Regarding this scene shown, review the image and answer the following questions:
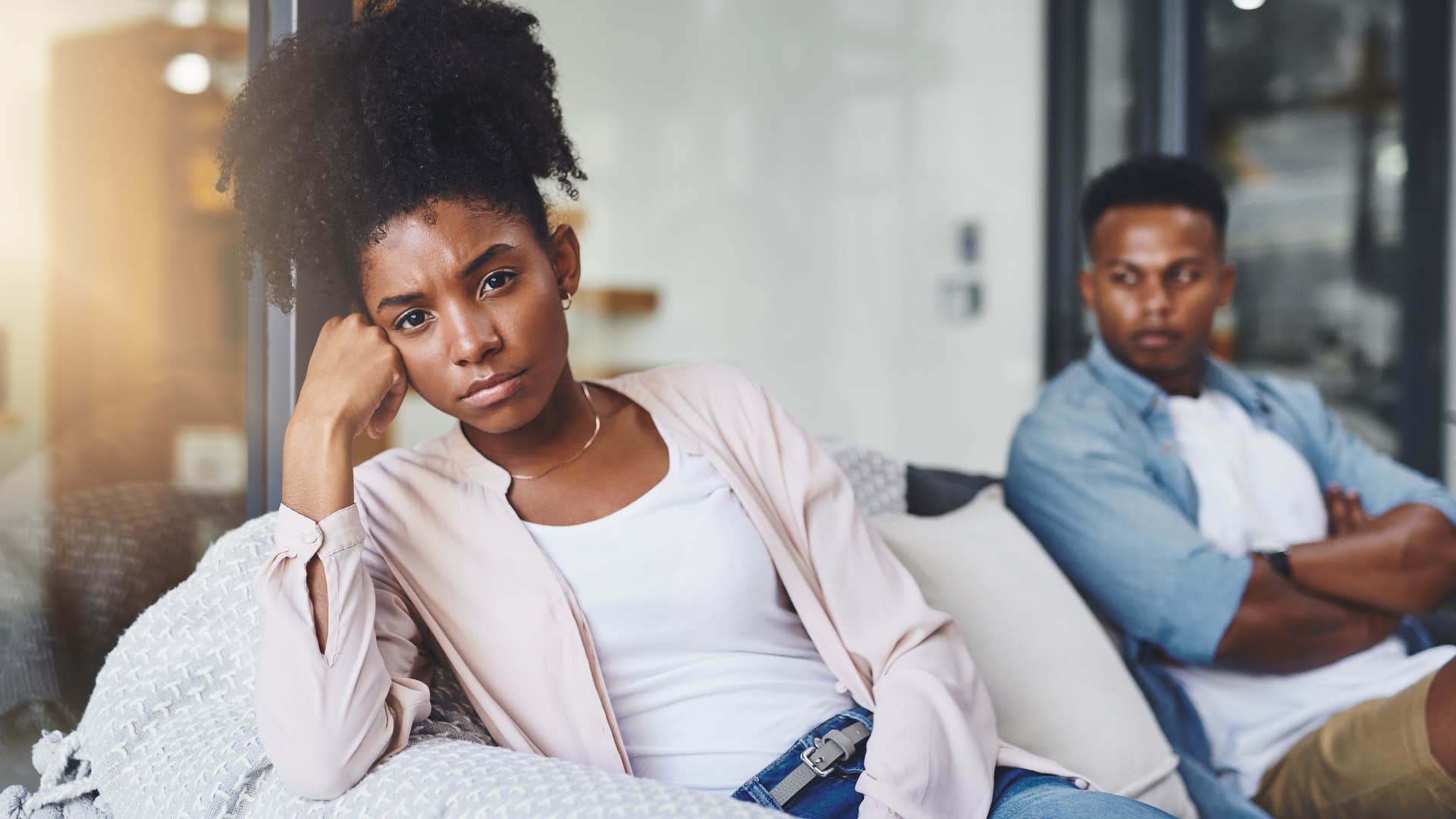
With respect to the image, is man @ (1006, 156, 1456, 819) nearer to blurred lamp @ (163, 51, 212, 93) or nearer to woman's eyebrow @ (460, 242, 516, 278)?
woman's eyebrow @ (460, 242, 516, 278)

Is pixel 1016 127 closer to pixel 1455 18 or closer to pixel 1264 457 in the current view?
pixel 1455 18

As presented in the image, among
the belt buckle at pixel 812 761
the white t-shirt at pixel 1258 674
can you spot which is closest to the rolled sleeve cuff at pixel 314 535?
the belt buckle at pixel 812 761

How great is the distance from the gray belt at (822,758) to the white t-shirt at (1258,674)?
77 cm

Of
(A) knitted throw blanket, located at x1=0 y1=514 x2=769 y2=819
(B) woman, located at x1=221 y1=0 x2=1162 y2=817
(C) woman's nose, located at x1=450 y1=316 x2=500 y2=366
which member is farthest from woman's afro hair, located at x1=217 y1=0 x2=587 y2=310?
(A) knitted throw blanket, located at x1=0 y1=514 x2=769 y2=819

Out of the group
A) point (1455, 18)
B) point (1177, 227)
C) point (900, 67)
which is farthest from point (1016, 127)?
point (1177, 227)

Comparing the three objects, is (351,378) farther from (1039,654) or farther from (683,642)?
(1039,654)

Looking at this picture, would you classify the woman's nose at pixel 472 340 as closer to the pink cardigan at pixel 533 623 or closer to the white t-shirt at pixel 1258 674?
the pink cardigan at pixel 533 623

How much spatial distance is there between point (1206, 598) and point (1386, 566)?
30 cm

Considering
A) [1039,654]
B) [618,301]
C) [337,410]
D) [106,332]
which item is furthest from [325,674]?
[618,301]

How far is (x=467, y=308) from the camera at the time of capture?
3.64ft

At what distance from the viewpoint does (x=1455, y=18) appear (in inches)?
129

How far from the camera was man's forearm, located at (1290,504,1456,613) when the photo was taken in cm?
164

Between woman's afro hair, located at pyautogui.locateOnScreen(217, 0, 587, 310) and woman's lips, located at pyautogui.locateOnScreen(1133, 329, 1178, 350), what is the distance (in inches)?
44.5

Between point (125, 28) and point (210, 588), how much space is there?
0.83 metres
